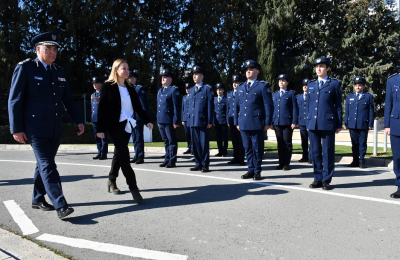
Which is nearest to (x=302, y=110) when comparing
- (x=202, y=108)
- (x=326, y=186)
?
(x=202, y=108)

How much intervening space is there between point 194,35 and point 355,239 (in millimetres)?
25084

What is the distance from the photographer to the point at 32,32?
20156 millimetres

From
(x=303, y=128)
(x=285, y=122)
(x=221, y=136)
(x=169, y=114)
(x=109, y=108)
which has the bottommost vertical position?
(x=221, y=136)

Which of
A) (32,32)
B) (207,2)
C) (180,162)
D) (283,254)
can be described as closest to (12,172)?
(180,162)

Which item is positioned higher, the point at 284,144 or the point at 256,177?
the point at 284,144

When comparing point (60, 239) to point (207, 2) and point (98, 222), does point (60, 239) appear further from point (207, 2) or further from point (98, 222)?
point (207, 2)

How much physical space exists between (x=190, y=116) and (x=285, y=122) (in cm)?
218

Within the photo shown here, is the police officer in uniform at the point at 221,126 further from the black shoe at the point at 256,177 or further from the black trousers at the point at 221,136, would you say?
the black shoe at the point at 256,177

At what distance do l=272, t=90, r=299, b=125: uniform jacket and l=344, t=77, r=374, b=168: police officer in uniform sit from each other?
55.7 inches

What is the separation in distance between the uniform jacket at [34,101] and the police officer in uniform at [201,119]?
3.69 meters

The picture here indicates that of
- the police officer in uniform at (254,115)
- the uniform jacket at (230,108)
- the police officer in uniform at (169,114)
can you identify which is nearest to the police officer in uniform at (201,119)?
the police officer in uniform at (169,114)

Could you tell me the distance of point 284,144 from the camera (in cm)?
814

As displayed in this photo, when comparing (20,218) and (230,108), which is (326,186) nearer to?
(20,218)

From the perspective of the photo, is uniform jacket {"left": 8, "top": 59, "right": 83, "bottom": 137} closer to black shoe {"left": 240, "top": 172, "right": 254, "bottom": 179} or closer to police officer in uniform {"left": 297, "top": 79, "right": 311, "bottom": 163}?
black shoe {"left": 240, "top": 172, "right": 254, "bottom": 179}
